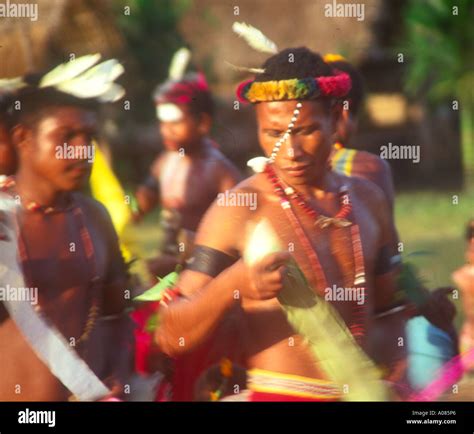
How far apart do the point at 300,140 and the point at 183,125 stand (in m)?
2.64

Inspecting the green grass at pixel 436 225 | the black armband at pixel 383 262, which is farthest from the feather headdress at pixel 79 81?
the green grass at pixel 436 225

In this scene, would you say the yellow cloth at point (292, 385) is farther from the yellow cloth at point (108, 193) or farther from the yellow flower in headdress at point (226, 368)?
the yellow cloth at point (108, 193)

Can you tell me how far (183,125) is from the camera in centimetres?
707

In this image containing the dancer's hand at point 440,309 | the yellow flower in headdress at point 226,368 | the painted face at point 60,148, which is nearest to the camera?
the painted face at point 60,148

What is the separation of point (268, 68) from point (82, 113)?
84 cm

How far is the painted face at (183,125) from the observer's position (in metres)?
7.05

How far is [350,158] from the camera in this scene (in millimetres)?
5598

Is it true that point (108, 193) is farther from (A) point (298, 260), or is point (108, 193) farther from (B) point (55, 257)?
(A) point (298, 260)

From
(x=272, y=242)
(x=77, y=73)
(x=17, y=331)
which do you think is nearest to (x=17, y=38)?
(x=77, y=73)

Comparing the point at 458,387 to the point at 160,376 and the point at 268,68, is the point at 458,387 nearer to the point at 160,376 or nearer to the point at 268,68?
the point at 160,376

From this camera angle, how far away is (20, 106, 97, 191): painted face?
481 centimetres

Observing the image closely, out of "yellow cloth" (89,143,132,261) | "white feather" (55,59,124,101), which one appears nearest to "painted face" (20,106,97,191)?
"white feather" (55,59,124,101)

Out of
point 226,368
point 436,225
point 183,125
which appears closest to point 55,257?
point 226,368

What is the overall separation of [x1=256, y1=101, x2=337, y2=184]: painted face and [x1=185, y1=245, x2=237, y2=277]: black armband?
0.41m
